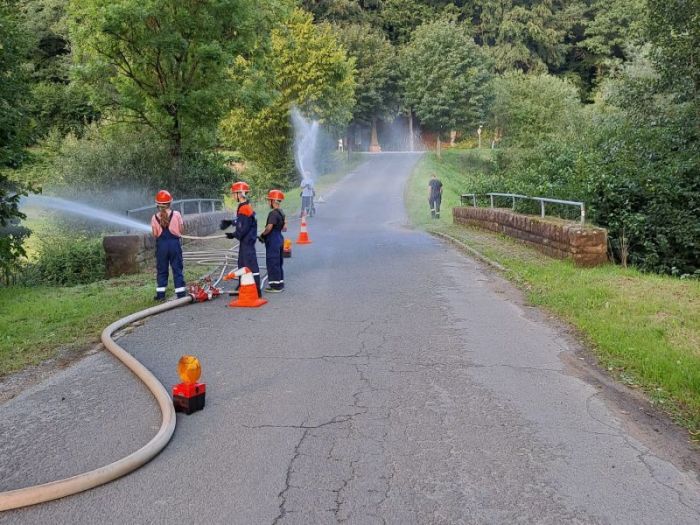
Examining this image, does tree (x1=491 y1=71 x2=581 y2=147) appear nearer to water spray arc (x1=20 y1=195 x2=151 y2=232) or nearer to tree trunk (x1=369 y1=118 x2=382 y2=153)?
tree trunk (x1=369 y1=118 x2=382 y2=153)

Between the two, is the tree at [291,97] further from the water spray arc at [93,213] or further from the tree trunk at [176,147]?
the water spray arc at [93,213]

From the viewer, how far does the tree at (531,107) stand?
52281mm

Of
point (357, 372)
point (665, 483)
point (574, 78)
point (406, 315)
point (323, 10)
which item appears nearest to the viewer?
point (665, 483)

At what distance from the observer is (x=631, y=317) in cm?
801

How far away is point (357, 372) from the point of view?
20.4 feet

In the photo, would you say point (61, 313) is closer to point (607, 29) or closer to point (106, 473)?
point (106, 473)

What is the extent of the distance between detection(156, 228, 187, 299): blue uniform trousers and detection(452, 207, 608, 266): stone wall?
6.83 metres

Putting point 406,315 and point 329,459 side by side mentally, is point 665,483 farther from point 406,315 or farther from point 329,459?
point 406,315

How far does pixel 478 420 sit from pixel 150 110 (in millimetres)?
18031

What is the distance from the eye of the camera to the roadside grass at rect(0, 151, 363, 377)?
734 centimetres

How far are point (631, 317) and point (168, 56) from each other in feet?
51.2

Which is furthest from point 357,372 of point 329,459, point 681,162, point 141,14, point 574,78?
point 574,78

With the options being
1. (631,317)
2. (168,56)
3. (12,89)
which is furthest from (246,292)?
(168,56)

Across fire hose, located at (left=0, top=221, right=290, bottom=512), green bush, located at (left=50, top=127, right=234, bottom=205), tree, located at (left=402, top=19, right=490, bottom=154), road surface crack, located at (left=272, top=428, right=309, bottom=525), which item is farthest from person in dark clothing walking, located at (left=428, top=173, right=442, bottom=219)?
tree, located at (left=402, top=19, right=490, bottom=154)
